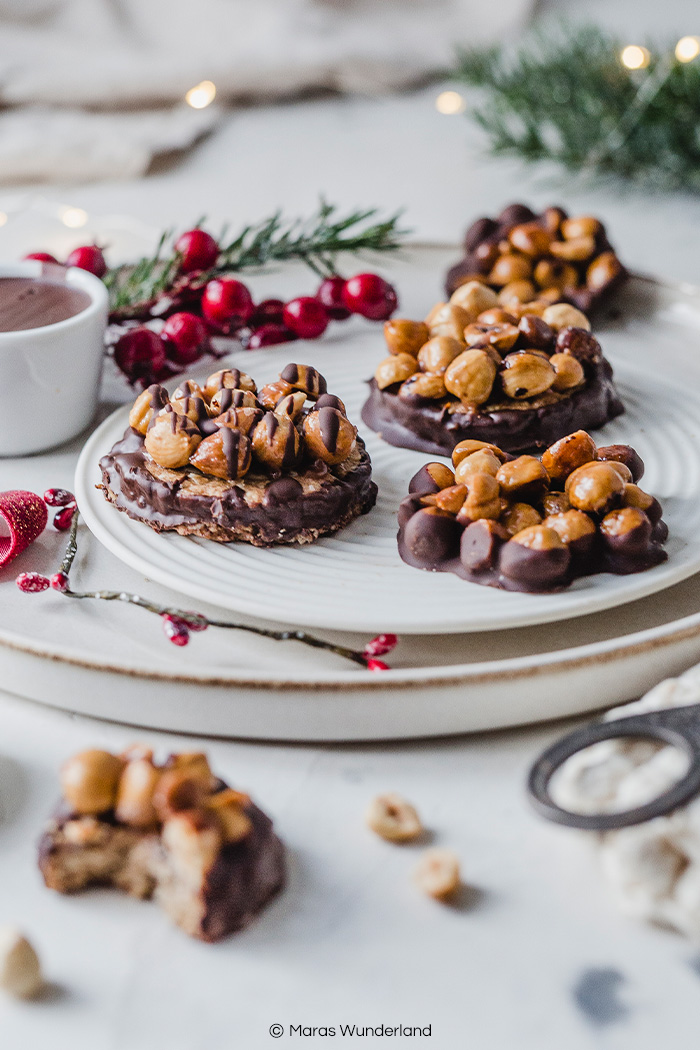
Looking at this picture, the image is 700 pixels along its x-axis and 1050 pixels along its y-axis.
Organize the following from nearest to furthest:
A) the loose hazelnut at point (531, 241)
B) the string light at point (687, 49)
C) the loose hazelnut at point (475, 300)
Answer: the loose hazelnut at point (475, 300), the loose hazelnut at point (531, 241), the string light at point (687, 49)

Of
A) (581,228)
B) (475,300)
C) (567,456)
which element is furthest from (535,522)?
(581,228)

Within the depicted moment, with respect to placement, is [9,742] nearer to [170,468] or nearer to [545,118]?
[170,468]

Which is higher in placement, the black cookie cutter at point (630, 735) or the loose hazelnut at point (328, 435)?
the black cookie cutter at point (630, 735)

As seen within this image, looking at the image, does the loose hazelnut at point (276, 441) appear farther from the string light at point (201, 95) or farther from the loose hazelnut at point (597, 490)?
the string light at point (201, 95)

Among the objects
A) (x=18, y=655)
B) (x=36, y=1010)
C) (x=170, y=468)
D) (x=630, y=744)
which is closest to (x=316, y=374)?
(x=170, y=468)

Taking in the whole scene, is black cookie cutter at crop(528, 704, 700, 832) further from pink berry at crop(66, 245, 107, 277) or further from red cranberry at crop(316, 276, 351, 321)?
pink berry at crop(66, 245, 107, 277)

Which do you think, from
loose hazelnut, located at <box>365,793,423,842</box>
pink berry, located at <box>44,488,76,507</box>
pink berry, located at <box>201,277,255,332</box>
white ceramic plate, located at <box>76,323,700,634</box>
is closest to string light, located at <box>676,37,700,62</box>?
white ceramic plate, located at <box>76,323,700,634</box>

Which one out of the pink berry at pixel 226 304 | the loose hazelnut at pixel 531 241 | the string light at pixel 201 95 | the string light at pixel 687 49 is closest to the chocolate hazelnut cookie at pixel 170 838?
the pink berry at pixel 226 304

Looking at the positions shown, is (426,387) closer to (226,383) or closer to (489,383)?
(489,383)
